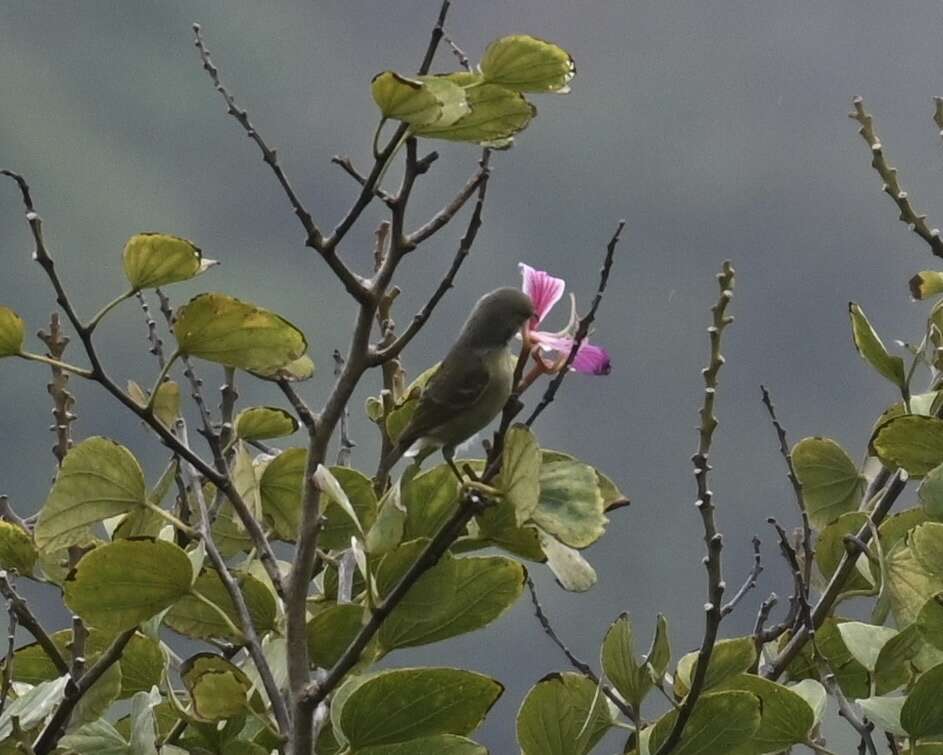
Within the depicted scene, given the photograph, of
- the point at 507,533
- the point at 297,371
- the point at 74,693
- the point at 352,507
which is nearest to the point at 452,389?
the point at 507,533

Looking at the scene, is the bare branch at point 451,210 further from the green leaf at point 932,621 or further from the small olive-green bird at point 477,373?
the green leaf at point 932,621

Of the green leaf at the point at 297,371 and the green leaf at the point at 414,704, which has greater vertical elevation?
the green leaf at the point at 297,371

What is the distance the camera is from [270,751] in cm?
113

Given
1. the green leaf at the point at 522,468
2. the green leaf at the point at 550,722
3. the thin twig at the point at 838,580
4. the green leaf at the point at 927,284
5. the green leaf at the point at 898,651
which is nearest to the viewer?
the green leaf at the point at 522,468

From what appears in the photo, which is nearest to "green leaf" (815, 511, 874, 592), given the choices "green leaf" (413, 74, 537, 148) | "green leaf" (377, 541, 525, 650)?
"green leaf" (377, 541, 525, 650)

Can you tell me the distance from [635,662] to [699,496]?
0.17m

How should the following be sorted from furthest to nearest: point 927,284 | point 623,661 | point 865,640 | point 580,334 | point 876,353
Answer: point 927,284
point 876,353
point 865,640
point 623,661
point 580,334

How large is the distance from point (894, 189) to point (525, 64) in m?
0.61

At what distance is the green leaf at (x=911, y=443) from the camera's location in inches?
46.6

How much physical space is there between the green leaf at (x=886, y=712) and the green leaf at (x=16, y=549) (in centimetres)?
78

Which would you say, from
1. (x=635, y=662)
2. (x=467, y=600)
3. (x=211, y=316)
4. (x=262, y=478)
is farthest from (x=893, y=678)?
(x=211, y=316)

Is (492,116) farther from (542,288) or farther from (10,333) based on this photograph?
(10,333)

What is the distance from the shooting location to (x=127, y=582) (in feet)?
3.20

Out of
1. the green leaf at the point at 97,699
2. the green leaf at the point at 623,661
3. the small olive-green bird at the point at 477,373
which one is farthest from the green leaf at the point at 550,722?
the green leaf at the point at 97,699
